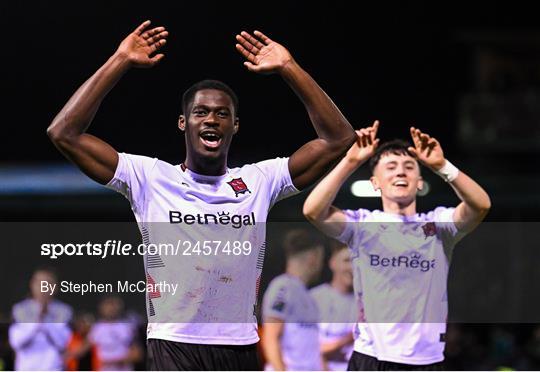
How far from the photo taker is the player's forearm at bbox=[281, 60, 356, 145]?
614 centimetres

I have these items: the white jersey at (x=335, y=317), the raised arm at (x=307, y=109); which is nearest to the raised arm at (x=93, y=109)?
the raised arm at (x=307, y=109)

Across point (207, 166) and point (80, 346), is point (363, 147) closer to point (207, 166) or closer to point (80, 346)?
point (207, 166)

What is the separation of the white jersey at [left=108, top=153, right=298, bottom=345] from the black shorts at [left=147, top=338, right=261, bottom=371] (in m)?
0.04

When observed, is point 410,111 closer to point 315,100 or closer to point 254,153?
point 254,153

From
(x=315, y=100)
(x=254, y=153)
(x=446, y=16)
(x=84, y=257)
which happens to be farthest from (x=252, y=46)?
(x=446, y=16)

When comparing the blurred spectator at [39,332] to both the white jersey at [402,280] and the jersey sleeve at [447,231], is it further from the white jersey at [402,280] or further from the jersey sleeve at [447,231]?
the jersey sleeve at [447,231]

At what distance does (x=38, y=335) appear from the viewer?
12.9 metres

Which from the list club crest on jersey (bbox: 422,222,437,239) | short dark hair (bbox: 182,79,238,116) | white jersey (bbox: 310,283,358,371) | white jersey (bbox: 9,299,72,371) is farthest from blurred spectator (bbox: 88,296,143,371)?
short dark hair (bbox: 182,79,238,116)

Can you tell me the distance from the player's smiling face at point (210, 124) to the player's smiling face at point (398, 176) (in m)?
1.59

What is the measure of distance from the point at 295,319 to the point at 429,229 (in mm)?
3245

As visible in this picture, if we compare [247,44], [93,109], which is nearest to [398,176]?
[247,44]

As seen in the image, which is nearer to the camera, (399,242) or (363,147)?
(363,147)

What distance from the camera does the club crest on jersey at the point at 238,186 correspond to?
632 cm

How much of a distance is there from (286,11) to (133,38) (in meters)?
17.7
